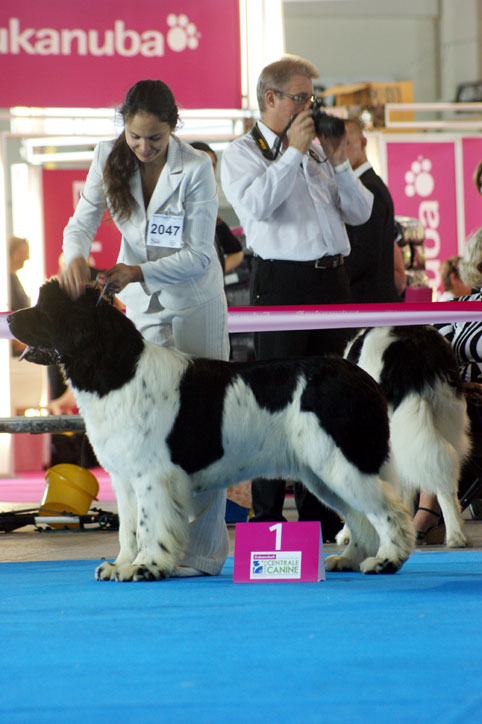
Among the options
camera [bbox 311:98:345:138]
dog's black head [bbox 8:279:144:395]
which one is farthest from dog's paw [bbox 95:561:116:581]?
camera [bbox 311:98:345:138]

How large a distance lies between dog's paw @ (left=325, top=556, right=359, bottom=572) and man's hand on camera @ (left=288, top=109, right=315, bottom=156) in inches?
62.8

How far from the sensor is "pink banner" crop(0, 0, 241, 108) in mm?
6973

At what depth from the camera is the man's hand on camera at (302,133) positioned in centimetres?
399

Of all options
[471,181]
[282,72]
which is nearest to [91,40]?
[282,72]

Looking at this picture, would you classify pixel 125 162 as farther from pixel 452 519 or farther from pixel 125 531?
pixel 452 519

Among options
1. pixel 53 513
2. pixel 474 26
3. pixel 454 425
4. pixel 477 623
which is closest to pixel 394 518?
pixel 477 623

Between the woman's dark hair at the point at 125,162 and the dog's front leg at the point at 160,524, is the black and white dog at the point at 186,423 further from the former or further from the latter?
the woman's dark hair at the point at 125,162

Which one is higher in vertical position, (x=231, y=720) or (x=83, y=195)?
(x=83, y=195)

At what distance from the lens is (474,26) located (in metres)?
17.3

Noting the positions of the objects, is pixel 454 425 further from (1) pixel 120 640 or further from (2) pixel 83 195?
(1) pixel 120 640

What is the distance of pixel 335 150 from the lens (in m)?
4.23

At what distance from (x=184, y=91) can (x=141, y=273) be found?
4.13 meters

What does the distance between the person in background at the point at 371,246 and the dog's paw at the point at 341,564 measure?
6.30 ft

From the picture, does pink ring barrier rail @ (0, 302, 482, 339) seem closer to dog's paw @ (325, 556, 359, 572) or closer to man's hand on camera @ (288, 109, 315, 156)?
man's hand on camera @ (288, 109, 315, 156)
